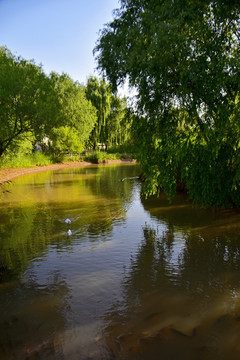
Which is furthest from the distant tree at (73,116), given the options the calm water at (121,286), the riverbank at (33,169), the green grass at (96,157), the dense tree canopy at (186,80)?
the dense tree canopy at (186,80)

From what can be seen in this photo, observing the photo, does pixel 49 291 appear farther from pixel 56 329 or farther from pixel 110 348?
pixel 110 348

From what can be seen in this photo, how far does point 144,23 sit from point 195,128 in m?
3.84

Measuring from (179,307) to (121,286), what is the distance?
1.45m

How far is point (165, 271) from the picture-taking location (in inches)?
287

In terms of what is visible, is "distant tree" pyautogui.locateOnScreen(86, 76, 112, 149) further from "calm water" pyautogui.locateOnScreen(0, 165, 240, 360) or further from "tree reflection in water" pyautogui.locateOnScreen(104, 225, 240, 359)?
"tree reflection in water" pyautogui.locateOnScreen(104, 225, 240, 359)

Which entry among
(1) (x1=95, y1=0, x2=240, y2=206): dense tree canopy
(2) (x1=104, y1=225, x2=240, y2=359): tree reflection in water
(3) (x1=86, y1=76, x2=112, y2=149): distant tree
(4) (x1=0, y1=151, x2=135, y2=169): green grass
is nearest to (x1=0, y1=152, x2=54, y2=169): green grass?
(4) (x1=0, y1=151, x2=135, y2=169): green grass

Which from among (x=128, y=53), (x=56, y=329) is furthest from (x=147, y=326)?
(x=128, y=53)

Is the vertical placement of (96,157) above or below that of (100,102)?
below

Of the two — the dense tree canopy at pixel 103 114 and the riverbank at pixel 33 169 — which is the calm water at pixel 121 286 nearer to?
the riverbank at pixel 33 169

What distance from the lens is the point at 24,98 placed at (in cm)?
1917

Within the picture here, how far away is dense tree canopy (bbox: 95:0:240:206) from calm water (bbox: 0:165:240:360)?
2.31m

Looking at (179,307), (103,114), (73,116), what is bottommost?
(179,307)

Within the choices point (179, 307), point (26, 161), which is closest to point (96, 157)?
point (26, 161)

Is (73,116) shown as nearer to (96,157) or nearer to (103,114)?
(103,114)
